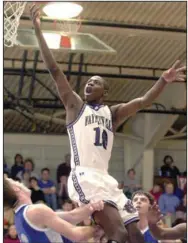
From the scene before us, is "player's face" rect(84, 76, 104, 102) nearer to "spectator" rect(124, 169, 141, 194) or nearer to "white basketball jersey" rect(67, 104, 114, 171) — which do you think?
"white basketball jersey" rect(67, 104, 114, 171)

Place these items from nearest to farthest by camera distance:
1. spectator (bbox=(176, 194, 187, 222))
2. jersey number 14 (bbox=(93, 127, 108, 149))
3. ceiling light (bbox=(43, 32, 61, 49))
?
jersey number 14 (bbox=(93, 127, 108, 149))
ceiling light (bbox=(43, 32, 61, 49))
spectator (bbox=(176, 194, 187, 222))

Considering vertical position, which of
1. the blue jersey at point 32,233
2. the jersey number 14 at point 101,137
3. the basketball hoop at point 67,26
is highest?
the basketball hoop at point 67,26

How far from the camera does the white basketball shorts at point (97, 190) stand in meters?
5.41

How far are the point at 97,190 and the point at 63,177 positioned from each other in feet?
29.7

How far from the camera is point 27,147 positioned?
55.2ft

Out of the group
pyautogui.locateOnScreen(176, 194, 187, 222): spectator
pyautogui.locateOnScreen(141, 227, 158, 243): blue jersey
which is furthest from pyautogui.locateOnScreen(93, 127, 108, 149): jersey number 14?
pyautogui.locateOnScreen(176, 194, 187, 222): spectator

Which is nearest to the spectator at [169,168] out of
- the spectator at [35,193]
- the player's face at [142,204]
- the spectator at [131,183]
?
the spectator at [131,183]

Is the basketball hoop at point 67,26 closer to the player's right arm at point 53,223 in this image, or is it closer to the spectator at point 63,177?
the spectator at point 63,177

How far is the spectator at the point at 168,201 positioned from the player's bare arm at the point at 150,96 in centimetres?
839

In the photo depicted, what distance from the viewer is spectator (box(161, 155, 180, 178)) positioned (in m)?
16.2

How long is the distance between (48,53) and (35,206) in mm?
1487

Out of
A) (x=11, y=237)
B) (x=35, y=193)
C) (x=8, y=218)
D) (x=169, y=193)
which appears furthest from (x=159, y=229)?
(x=169, y=193)

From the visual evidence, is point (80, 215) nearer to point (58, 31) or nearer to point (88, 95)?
point (88, 95)

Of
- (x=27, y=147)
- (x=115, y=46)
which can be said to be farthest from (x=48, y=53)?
(x=27, y=147)
